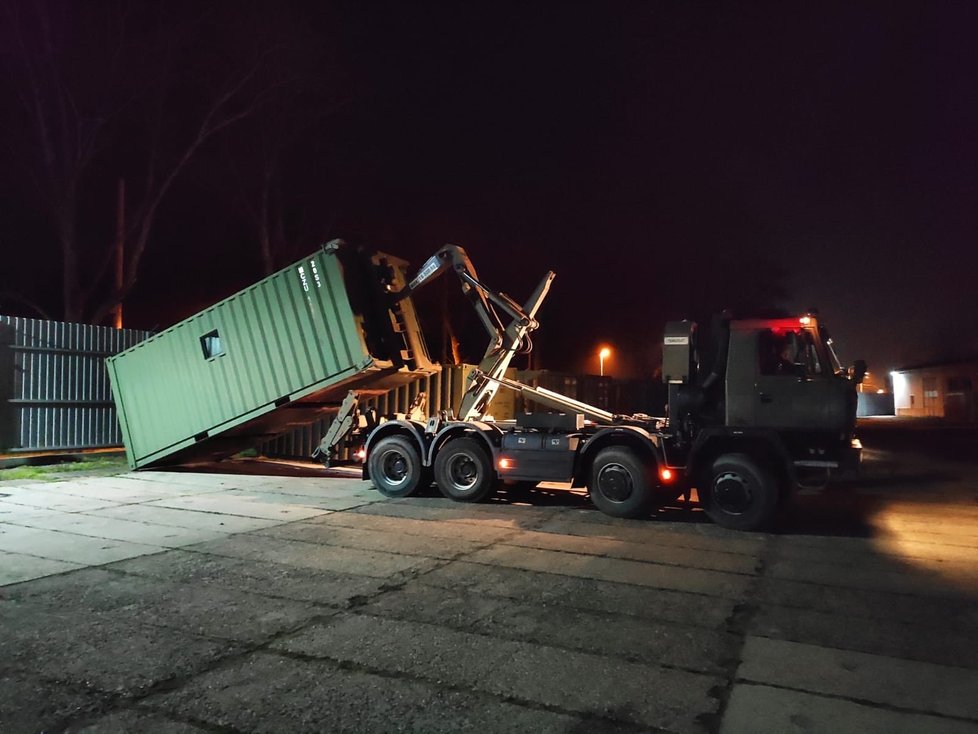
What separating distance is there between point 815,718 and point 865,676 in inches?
33.4

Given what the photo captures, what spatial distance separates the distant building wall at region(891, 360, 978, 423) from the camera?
41.8m

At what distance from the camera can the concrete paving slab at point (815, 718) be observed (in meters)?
3.71

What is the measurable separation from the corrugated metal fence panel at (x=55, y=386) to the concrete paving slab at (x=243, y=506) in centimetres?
623

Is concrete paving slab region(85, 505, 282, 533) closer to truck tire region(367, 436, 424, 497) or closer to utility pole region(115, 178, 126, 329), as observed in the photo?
truck tire region(367, 436, 424, 497)

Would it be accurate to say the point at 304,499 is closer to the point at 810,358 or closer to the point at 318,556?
the point at 318,556

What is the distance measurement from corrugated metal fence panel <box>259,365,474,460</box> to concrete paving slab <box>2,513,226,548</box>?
245 inches

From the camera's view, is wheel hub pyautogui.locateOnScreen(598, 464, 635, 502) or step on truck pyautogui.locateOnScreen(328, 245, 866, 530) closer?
step on truck pyautogui.locateOnScreen(328, 245, 866, 530)

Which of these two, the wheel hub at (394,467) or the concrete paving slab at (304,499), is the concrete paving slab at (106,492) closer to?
the concrete paving slab at (304,499)

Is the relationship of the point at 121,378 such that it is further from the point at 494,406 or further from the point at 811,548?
the point at 811,548

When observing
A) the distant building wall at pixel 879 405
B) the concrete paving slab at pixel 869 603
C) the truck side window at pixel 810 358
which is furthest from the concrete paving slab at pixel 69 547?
the distant building wall at pixel 879 405

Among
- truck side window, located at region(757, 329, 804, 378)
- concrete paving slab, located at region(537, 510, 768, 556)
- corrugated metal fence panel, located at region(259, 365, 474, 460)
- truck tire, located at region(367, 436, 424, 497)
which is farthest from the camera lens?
corrugated metal fence panel, located at region(259, 365, 474, 460)

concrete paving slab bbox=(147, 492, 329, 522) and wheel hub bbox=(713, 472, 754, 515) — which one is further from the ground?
wheel hub bbox=(713, 472, 754, 515)

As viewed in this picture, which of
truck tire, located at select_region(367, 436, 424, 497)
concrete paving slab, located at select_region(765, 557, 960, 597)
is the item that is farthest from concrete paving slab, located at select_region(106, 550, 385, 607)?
truck tire, located at select_region(367, 436, 424, 497)

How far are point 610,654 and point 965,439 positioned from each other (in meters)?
28.3
